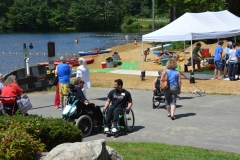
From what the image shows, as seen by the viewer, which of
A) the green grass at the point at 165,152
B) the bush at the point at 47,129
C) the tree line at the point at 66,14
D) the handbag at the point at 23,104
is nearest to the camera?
the bush at the point at 47,129

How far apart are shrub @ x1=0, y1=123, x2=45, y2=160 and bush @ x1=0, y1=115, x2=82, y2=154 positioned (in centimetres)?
61

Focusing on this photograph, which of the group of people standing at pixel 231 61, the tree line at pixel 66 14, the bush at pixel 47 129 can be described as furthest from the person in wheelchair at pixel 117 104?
the tree line at pixel 66 14

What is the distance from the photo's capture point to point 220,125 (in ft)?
36.2

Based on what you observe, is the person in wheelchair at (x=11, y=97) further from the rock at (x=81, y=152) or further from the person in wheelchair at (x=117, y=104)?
the rock at (x=81, y=152)

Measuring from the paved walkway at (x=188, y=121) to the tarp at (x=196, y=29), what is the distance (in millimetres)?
4433

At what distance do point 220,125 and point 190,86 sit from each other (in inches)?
289

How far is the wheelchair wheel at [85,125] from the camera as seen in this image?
32.4 feet

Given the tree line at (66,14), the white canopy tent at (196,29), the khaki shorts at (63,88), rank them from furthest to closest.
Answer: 1. the tree line at (66,14)
2. the white canopy tent at (196,29)
3. the khaki shorts at (63,88)

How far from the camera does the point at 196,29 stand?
20.3 meters

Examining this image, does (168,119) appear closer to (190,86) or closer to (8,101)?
(8,101)

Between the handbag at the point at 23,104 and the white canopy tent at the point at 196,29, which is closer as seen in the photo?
the handbag at the point at 23,104

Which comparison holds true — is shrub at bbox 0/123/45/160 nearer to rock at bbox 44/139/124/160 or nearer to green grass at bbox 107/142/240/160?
rock at bbox 44/139/124/160

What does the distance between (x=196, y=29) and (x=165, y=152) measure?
43.5 feet

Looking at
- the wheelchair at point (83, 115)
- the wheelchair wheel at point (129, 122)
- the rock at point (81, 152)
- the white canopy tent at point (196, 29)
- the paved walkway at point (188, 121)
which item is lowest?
the paved walkway at point (188, 121)
